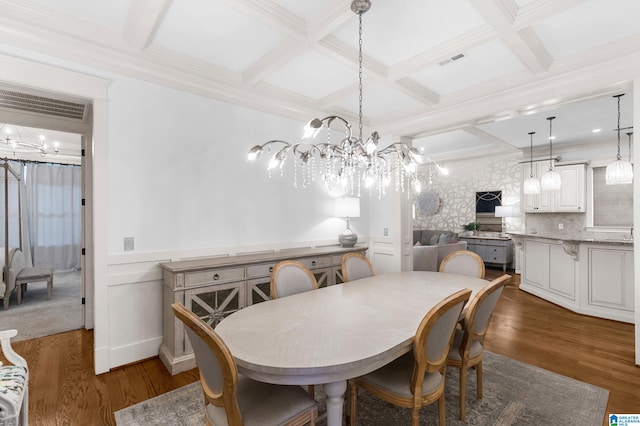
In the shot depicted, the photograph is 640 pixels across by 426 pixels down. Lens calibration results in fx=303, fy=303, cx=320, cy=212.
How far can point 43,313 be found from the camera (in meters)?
3.95

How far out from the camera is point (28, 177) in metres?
6.22

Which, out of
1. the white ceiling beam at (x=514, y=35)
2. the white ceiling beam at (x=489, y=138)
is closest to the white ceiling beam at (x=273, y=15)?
the white ceiling beam at (x=514, y=35)

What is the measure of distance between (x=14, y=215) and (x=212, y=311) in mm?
6108

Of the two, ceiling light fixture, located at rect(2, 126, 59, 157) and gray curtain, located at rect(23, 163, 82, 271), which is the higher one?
ceiling light fixture, located at rect(2, 126, 59, 157)

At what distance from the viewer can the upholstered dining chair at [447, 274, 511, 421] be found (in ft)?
5.92

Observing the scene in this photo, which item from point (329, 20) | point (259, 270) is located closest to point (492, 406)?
point (259, 270)

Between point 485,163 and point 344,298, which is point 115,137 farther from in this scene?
point 485,163

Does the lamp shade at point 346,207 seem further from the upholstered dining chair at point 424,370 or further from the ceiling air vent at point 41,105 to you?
the ceiling air vent at point 41,105

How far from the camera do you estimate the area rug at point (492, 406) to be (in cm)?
192

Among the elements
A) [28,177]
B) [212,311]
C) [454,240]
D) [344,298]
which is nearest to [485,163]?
[454,240]

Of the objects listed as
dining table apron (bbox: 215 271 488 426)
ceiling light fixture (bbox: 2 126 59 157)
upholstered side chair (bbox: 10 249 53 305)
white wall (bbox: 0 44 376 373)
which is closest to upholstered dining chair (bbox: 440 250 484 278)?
dining table apron (bbox: 215 271 488 426)

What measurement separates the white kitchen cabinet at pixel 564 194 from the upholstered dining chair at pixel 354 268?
4.99 metres

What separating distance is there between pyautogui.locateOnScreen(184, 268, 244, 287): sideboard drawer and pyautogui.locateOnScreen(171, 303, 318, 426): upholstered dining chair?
48.3 inches

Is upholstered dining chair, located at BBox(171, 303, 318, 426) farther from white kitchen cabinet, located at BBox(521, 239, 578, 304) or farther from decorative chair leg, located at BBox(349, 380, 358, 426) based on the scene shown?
white kitchen cabinet, located at BBox(521, 239, 578, 304)
